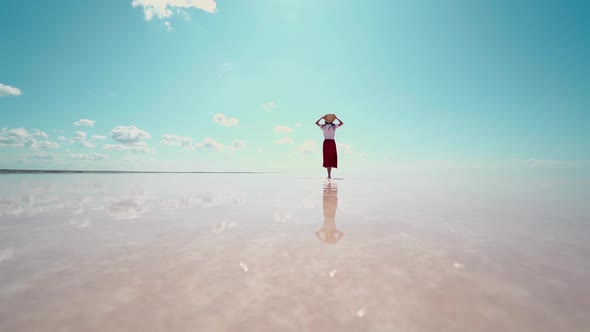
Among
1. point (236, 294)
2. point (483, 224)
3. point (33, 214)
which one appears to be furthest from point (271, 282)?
point (33, 214)

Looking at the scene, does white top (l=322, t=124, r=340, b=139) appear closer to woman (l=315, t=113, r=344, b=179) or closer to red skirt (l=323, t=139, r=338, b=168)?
woman (l=315, t=113, r=344, b=179)

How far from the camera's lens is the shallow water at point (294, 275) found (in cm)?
114

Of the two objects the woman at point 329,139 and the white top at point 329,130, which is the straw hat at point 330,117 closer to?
the woman at point 329,139

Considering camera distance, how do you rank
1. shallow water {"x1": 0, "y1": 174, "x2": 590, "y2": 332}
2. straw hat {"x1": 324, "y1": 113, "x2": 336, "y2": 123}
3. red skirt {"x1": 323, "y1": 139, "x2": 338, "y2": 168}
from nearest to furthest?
shallow water {"x1": 0, "y1": 174, "x2": 590, "y2": 332} → straw hat {"x1": 324, "y1": 113, "x2": 336, "y2": 123} → red skirt {"x1": 323, "y1": 139, "x2": 338, "y2": 168}

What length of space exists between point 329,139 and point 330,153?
1.90 feet

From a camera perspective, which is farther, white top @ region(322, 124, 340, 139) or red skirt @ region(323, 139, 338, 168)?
red skirt @ region(323, 139, 338, 168)

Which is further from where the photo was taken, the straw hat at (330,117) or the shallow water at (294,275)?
the straw hat at (330,117)

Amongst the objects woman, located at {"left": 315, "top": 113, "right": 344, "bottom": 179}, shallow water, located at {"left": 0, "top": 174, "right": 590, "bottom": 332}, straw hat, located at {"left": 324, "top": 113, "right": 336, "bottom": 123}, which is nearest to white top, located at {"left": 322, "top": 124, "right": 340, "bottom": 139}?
woman, located at {"left": 315, "top": 113, "right": 344, "bottom": 179}

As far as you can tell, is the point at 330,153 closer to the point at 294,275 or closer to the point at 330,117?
the point at 330,117

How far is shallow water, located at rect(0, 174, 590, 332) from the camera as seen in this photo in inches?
45.0

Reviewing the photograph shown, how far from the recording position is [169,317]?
3.81 ft

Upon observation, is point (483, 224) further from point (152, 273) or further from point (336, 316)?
point (152, 273)

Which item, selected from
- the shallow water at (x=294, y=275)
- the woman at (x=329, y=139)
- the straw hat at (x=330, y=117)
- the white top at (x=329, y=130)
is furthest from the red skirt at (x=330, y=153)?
the shallow water at (x=294, y=275)

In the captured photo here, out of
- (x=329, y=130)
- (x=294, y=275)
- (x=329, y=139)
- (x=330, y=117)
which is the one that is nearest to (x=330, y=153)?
(x=329, y=139)
